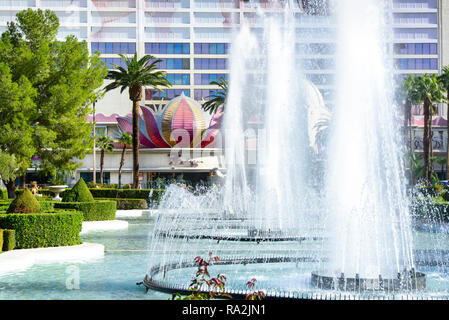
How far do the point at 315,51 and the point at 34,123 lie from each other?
47.1 m

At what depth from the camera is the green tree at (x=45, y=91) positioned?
3275cm

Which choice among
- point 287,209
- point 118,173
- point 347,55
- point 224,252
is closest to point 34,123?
point 287,209

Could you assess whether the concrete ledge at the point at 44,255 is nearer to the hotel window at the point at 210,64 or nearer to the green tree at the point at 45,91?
the green tree at the point at 45,91

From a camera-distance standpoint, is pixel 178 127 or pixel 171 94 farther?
pixel 171 94

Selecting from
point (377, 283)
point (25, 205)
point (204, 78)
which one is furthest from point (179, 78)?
point (377, 283)

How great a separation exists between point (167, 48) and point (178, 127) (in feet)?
76.7

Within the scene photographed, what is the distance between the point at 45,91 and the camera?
34.5m

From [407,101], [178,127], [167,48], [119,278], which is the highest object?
[167,48]

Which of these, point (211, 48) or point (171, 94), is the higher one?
point (211, 48)

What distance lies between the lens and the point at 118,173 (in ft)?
240

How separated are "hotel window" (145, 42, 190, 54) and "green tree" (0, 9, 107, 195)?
5194 centimetres

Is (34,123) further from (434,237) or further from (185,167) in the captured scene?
(185,167)

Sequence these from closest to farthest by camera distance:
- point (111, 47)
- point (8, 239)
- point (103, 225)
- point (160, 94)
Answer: point (8, 239)
point (103, 225)
point (111, 47)
point (160, 94)

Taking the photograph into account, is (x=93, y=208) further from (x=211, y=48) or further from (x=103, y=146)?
(x=211, y=48)
